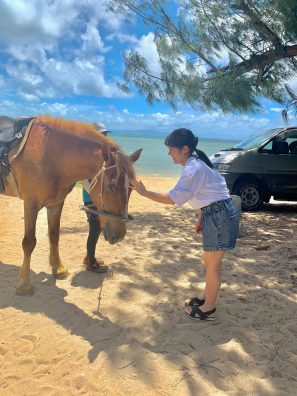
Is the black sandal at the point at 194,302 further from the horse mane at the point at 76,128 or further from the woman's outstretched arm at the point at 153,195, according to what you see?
the horse mane at the point at 76,128

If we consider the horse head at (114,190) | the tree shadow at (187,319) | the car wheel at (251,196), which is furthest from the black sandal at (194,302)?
the car wheel at (251,196)

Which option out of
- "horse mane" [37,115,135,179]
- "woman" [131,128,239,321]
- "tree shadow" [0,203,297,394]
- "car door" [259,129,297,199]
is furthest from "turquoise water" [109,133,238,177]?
"car door" [259,129,297,199]

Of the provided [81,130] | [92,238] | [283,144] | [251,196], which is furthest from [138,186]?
[283,144]

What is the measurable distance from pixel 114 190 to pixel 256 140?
6706 mm

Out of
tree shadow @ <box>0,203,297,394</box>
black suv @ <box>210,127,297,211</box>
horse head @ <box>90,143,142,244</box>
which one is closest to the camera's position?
tree shadow @ <box>0,203,297,394</box>

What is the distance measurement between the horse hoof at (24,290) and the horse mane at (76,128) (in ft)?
5.68

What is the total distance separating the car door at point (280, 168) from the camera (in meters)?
8.48

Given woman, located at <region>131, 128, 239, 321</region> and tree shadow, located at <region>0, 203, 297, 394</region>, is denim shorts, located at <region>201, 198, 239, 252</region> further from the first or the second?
tree shadow, located at <region>0, 203, 297, 394</region>

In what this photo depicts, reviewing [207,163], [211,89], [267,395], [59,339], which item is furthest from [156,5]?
[267,395]

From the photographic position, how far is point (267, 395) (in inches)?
97.6

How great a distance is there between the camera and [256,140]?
9117 millimetres

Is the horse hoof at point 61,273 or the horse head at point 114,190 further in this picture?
the horse hoof at point 61,273

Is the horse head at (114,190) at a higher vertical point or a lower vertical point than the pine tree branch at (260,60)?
lower

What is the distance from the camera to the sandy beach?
2594 mm
